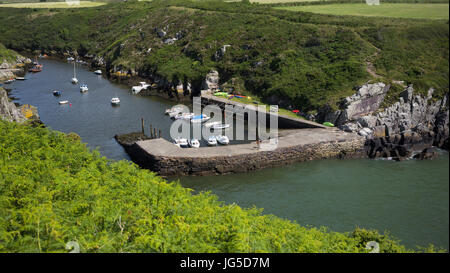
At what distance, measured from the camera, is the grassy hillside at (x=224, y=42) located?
199 ft

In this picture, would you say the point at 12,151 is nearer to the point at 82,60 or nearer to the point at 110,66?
the point at 110,66

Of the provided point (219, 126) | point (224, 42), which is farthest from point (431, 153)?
point (224, 42)

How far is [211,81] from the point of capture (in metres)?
75.2

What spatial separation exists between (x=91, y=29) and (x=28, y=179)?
115 metres

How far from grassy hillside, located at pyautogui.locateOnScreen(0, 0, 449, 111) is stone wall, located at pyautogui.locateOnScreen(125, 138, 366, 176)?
10274 mm

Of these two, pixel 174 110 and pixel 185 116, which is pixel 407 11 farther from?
pixel 174 110

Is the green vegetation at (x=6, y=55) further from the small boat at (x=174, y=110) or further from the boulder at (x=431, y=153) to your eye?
the boulder at (x=431, y=153)

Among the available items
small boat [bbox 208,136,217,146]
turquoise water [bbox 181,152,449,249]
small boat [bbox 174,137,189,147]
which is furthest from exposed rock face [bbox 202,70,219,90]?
turquoise water [bbox 181,152,449,249]

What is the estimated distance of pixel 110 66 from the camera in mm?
101438

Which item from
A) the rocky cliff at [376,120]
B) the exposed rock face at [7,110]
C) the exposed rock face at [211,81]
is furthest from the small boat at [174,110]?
the rocky cliff at [376,120]

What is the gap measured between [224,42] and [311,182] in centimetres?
5539

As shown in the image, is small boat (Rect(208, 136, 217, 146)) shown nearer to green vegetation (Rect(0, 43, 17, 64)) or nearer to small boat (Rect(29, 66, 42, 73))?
small boat (Rect(29, 66, 42, 73))

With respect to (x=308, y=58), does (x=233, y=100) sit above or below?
below

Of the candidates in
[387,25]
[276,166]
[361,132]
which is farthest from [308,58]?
[387,25]
